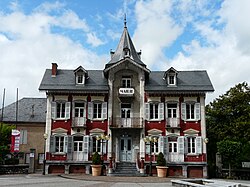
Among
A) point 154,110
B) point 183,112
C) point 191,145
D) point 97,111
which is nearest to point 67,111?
point 97,111

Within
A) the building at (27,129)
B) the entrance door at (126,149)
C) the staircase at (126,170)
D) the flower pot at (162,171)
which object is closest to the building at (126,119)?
the entrance door at (126,149)

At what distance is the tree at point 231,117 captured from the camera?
28.8m

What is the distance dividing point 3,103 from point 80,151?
12801mm

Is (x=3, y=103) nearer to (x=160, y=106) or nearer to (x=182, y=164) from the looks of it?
(x=160, y=106)

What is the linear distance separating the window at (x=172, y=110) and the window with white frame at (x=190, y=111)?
643mm

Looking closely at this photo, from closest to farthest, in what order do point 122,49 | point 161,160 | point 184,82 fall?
point 161,160 → point 184,82 → point 122,49

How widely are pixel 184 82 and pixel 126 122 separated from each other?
6634mm

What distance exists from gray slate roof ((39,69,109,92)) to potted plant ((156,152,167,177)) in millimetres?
7526

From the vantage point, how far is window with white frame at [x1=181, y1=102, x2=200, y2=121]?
2778 cm

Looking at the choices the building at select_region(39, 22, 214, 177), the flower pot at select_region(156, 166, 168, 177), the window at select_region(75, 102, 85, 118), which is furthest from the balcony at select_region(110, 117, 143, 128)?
the flower pot at select_region(156, 166, 168, 177)

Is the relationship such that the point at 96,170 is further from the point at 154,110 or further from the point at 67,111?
the point at 154,110

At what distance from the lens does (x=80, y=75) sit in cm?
2891

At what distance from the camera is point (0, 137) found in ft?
102

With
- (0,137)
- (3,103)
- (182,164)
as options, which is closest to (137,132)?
(182,164)
